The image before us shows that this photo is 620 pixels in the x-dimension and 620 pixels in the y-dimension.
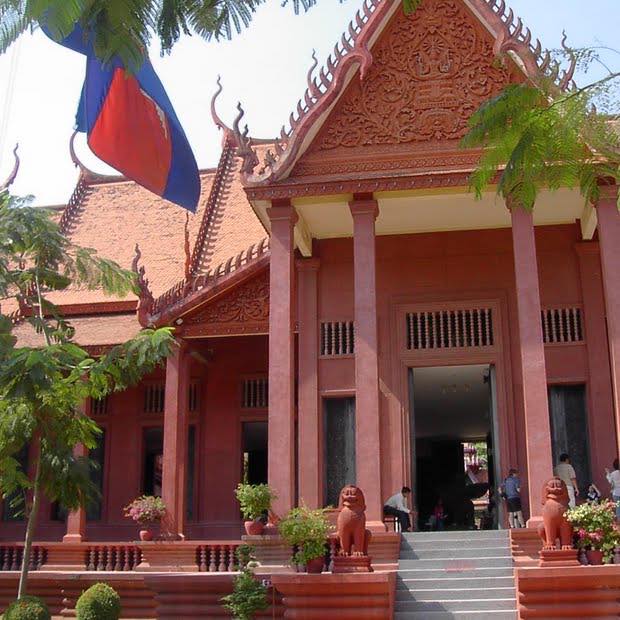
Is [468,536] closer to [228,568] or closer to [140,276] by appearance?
[228,568]

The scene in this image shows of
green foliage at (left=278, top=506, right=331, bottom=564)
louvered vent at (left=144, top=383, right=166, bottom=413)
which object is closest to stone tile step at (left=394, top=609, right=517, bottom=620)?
green foliage at (left=278, top=506, right=331, bottom=564)

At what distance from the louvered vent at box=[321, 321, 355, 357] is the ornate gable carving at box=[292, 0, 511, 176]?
264 centimetres

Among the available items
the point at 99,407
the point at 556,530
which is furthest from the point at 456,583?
the point at 99,407

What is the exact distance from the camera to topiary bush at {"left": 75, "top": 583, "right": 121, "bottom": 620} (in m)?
10.0

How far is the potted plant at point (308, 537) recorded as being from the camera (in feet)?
32.0

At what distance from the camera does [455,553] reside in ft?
37.0

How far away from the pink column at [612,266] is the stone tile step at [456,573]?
7.76 feet

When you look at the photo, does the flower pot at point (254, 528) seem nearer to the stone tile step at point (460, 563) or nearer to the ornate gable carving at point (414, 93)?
the stone tile step at point (460, 563)

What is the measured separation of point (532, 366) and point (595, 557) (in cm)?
269

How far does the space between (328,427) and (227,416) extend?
300cm

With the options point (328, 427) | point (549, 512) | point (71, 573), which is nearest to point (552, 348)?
point (328, 427)

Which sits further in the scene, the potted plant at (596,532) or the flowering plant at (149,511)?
the flowering plant at (149,511)

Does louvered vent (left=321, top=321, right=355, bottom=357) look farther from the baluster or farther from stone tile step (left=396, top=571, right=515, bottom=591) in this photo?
stone tile step (left=396, top=571, right=515, bottom=591)

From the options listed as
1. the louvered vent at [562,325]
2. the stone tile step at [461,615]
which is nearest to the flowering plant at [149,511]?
the stone tile step at [461,615]
